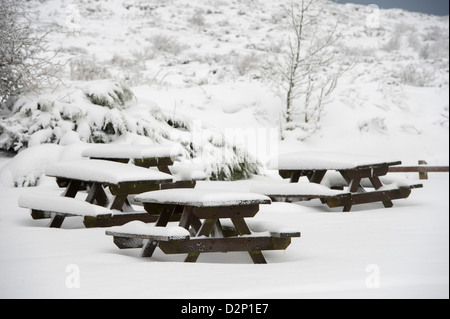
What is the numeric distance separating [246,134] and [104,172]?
23.2 ft

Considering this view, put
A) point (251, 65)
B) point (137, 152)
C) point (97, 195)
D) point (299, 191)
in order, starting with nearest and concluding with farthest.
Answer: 1. point (97, 195)
2. point (299, 191)
3. point (137, 152)
4. point (251, 65)

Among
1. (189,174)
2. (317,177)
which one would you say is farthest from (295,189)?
(189,174)

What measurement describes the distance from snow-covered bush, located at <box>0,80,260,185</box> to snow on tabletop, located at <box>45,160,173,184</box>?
2.69 m

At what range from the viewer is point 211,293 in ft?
10.8

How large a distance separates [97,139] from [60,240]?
4.13m

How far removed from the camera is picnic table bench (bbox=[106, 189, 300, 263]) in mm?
4281

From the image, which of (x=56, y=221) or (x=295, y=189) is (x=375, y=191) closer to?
(x=295, y=189)

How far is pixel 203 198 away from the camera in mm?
4289

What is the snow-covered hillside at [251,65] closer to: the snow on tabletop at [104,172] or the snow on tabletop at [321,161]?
the snow on tabletop at [321,161]

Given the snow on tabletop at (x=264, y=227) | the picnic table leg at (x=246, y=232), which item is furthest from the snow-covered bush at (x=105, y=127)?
the picnic table leg at (x=246, y=232)

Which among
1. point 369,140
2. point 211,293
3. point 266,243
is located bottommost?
point 369,140

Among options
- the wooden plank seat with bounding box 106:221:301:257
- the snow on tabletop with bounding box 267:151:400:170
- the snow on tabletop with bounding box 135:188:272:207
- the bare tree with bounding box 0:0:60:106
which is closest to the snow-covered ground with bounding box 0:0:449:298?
the wooden plank seat with bounding box 106:221:301:257
